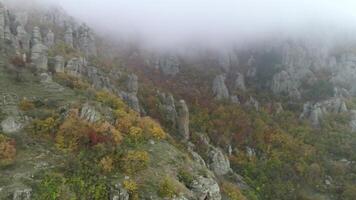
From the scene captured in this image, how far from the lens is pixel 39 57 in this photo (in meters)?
92.1

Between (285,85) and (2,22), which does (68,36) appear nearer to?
(2,22)

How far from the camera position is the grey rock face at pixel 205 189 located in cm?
6347

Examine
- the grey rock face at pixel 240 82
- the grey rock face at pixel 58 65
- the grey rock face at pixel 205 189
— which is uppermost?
the grey rock face at pixel 58 65

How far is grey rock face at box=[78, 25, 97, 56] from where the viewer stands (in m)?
139

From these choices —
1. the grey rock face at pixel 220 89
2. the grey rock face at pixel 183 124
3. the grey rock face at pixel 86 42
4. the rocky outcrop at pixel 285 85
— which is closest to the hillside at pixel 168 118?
the grey rock face at pixel 183 124

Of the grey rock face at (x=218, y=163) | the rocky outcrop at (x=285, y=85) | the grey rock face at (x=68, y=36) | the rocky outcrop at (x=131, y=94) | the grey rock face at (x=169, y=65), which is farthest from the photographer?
the grey rock face at (x=169, y=65)

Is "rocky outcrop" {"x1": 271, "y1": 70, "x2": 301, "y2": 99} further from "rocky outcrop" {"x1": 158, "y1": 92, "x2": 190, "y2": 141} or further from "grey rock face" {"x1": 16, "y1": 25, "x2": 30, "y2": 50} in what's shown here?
"grey rock face" {"x1": 16, "y1": 25, "x2": 30, "y2": 50}

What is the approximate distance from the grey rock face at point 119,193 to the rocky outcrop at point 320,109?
9163 centimetres

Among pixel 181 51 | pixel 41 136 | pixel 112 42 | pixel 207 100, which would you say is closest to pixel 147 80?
pixel 207 100

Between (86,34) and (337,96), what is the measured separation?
70878mm

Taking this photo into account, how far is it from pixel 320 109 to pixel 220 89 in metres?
29.3

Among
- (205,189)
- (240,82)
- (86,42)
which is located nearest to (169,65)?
(240,82)

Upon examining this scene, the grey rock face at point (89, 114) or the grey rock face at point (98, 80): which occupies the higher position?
the grey rock face at point (89, 114)

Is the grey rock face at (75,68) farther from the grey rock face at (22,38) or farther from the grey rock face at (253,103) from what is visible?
the grey rock face at (253,103)
